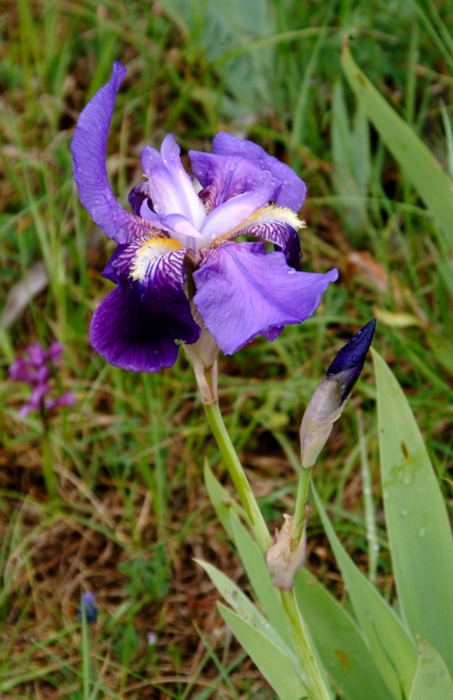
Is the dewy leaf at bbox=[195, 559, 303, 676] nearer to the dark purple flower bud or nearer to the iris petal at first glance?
the dark purple flower bud

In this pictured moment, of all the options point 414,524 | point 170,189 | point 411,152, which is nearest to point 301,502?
point 414,524

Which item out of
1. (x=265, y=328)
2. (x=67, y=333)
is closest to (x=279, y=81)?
(x=67, y=333)

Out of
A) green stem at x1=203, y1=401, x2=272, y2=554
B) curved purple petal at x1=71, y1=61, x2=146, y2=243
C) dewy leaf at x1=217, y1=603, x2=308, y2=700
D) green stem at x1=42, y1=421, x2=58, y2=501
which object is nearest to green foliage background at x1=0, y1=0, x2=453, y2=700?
green stem at x1=42, y1=421, x2=58, y2=501

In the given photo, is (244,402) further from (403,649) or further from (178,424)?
(403,649)

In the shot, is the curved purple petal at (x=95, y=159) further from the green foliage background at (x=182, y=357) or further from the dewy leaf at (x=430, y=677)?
the green foliage background at (x=182, y=357)

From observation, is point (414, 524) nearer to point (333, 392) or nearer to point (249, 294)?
point (333, 392)
